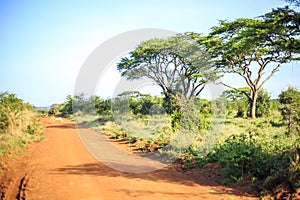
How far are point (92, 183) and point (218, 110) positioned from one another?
→ 1207cm

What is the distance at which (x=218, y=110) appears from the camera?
17.3 meters

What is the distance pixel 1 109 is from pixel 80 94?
20.5m

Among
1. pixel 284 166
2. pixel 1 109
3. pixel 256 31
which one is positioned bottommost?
pixel 284 166

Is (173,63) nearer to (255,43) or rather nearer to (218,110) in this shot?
(218,110)

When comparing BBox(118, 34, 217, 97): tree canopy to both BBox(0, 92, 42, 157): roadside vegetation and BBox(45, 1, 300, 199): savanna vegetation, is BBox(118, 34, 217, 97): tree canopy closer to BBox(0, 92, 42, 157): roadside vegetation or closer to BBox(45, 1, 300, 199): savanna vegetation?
BBox(45, 1, 300, 199): savanna vegetation

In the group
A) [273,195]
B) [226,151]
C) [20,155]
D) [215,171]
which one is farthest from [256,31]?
[20,155]

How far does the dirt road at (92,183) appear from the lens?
594 centimetres

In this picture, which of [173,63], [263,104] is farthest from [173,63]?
[263,104]

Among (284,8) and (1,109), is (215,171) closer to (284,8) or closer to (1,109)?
(284,8)

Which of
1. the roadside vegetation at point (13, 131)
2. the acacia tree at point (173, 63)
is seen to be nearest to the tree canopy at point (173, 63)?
the acacia tree at point (173, 63)

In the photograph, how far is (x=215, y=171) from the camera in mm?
8047

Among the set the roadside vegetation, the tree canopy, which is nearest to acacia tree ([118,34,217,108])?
the tree canopy

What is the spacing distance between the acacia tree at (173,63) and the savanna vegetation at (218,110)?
84 millimetres

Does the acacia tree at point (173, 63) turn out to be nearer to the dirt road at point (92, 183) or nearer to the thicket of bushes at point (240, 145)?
the thicket of bushes at point (240, 145)
